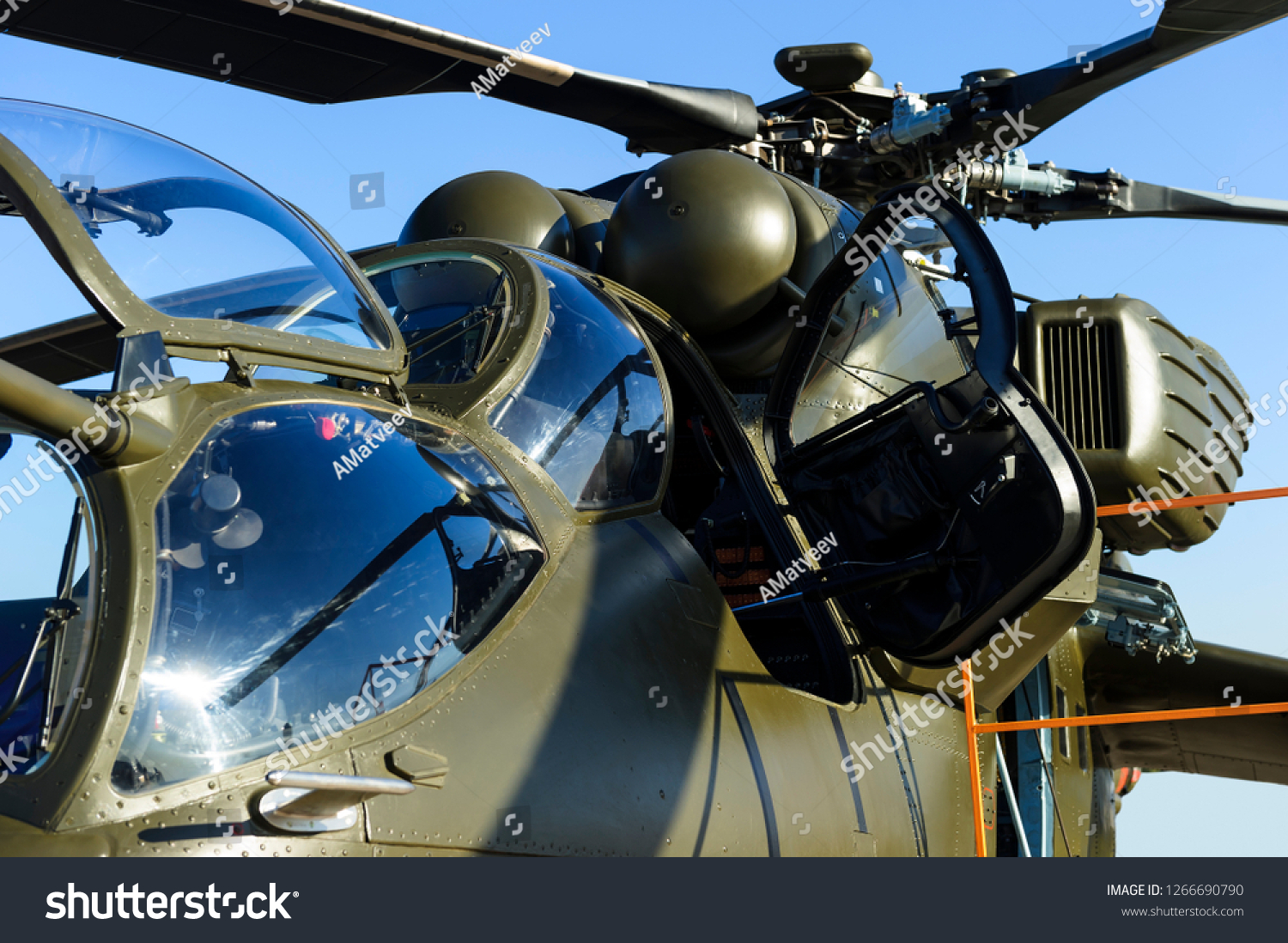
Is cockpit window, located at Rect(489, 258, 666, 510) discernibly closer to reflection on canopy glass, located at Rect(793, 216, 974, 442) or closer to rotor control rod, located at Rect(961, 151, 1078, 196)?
reflection on canopy glass, located at Rect(793, 216, 974, 442)

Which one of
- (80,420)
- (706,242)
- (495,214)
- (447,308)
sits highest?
(495,214)

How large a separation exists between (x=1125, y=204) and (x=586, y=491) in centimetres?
514

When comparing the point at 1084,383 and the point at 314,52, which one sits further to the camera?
the point at 1084,383

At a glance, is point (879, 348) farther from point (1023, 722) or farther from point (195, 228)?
point (195, 228)

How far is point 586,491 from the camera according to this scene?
12.0 ft

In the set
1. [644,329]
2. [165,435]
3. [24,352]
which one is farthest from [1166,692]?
[24,352]

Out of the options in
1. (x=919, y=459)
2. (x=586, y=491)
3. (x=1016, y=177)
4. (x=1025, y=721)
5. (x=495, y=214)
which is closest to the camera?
(x=586, y=491)

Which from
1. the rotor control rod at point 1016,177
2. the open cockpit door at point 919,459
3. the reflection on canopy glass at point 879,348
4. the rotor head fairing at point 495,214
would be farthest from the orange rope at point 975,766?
the rotor control rod at point 1016,177

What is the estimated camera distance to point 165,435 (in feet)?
8.22

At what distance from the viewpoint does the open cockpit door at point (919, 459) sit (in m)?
3.82

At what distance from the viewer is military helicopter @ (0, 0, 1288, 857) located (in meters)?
2.41

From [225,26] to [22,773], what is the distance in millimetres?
3685

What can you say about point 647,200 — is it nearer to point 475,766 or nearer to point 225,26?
point 225,26

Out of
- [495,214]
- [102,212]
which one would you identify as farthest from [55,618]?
[495,214]
